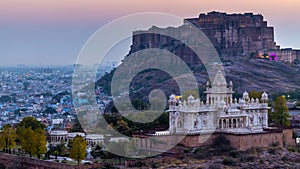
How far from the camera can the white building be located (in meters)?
49.8

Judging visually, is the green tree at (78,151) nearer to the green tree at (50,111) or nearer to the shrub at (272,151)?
the shrub at (272,151)

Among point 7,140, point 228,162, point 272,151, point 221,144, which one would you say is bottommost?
point 228,162

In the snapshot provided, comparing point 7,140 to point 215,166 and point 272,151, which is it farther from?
point 272,151

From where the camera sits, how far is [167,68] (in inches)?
4363

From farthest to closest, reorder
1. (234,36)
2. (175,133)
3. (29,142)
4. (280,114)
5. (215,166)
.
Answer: (234,36) → (280,114) → (175,133) → (29,142) → (215,166)

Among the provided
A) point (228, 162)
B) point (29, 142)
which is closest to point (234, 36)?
point (228, 162)

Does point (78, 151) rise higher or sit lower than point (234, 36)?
lower

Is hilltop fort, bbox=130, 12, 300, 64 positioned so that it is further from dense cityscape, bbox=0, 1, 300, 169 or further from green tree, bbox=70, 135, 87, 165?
A: green tree, bbox=70, 135, 87, 165

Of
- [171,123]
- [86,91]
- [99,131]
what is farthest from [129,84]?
[171,123]

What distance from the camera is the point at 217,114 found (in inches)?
2012

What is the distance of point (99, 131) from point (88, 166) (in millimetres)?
12718

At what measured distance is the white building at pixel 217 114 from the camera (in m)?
49.8

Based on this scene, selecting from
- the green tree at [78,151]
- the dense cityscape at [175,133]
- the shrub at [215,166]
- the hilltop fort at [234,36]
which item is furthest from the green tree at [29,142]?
the hilltop fort at [234,36]

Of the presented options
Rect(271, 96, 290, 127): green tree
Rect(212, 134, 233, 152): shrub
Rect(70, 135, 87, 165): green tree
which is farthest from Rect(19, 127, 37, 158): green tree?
Rect(271, 96, 290, 127): green tree
